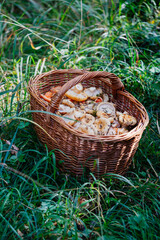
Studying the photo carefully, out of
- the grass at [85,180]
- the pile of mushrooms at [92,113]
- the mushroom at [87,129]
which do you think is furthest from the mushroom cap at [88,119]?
the grass at [85,180]

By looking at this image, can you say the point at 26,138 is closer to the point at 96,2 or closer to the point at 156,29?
the point at 156,29

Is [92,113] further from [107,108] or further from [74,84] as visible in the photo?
[74,84]

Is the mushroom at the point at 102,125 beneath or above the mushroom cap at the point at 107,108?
beneath

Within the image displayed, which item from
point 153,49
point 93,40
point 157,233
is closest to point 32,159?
point 157,233

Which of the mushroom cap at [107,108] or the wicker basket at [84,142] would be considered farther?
the mushroom cap at [107,108]

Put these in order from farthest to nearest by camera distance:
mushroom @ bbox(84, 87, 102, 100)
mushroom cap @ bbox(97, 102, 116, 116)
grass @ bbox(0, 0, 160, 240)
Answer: mushroom @ bbox(84, 87, 102, 100)
mushroom cap @ bbox(97, 102, 116, 116)
grass @ bbox(0, 0, 160, 240)

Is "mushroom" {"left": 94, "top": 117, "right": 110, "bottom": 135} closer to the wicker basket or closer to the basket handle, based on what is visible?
the wicker basket

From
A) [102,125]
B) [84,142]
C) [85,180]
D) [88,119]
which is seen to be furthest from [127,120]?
[85,180]

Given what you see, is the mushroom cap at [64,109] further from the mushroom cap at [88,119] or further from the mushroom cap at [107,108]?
the mushroom cap at [107,108]

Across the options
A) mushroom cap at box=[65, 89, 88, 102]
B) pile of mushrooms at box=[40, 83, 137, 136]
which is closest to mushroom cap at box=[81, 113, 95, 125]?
pile of mushrooms at box=[40, 83, 137, 136]
